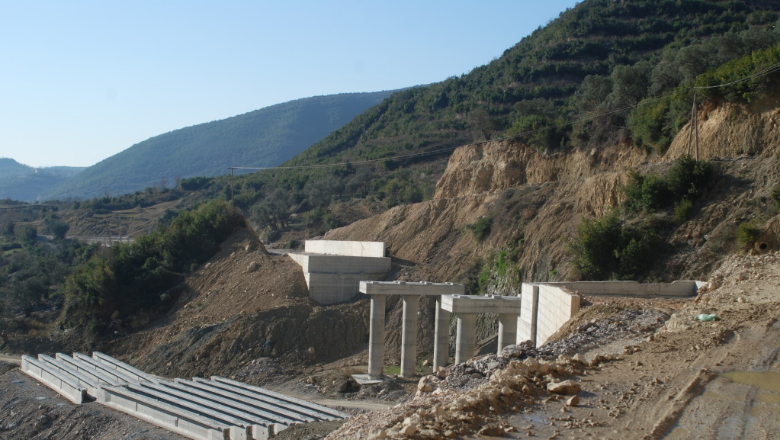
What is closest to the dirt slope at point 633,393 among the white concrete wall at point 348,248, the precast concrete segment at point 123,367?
the precast concrete segment at point 123,367

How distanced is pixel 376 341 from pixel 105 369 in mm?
13089

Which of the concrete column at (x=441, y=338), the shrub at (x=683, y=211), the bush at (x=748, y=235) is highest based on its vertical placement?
the shrub at (x=683, y=211)

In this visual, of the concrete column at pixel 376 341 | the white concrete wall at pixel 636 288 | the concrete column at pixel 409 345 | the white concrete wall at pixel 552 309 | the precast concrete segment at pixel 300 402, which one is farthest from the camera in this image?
the concrete column at pixel 376 341

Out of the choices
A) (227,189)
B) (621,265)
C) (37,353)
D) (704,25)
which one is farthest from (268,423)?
(227,189)

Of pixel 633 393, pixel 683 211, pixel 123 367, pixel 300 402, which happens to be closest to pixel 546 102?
pixel 683 211

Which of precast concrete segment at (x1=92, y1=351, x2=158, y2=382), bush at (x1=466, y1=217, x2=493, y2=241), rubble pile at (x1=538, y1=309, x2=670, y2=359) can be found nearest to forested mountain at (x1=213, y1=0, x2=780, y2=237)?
bush at (x1=466, y1=217, x2=493, y2=241)

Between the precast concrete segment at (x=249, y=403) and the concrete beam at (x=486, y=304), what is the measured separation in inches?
268

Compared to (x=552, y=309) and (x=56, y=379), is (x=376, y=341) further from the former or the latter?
(x=56, y=379)

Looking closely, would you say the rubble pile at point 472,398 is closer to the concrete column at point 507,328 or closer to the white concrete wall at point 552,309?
the white concrete wall at point 552,309

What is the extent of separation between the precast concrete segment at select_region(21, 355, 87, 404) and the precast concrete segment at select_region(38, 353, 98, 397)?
189 millimetres

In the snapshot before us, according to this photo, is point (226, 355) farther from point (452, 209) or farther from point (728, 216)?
point (728, 216)

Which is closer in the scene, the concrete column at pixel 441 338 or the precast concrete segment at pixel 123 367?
the concrete column at pixel 441 338

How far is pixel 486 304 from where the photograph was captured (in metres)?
25.9

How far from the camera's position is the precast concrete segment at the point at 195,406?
23094 millimetres
